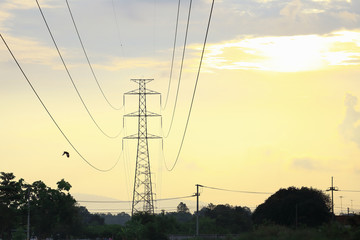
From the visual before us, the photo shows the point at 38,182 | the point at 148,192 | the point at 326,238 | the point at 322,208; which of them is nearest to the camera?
the point at 326,238

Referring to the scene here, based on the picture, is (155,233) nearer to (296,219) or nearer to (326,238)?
(296,219)

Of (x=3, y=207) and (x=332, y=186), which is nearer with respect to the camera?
(x=3, y=207)

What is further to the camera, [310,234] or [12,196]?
[12,196]

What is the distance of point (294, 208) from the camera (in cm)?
15062

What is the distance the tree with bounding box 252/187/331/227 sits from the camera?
148000 millimetres

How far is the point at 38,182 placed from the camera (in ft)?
450

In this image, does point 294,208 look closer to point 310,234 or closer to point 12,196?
point 12,196

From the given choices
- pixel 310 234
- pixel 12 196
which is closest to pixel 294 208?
pixel 12 196

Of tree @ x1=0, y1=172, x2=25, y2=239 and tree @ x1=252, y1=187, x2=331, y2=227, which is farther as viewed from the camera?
tree @ x1=252, y1=187, x2=331, y2=227

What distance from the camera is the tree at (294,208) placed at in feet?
486

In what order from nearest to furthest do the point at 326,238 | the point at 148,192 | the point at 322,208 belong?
the point at 326,238
the point at 148,192
the point at 322,208

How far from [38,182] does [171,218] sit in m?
32.9

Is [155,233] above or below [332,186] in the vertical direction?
below

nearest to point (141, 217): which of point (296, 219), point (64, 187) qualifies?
point (64, 187)
